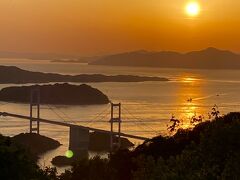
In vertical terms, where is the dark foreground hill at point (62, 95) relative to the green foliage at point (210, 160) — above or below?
above

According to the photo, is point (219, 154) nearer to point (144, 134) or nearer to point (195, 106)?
point (144, 134)

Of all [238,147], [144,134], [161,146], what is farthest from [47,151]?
[238,147]

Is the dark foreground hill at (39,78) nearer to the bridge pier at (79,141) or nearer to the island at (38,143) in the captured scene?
the island at (38,143)

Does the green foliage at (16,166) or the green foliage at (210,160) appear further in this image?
the green foliage at (16,166)

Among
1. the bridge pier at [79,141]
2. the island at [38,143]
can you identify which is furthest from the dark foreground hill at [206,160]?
the island at [38,143]

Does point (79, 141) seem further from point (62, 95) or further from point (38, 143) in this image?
point (62, 95)

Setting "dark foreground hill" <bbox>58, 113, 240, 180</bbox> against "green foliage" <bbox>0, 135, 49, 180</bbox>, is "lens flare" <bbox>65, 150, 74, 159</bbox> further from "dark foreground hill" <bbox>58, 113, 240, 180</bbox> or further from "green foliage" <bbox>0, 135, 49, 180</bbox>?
"dark foreground hill" <bbox>58, 113, 240, 180</bbox>

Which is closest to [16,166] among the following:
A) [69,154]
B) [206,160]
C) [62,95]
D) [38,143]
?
[206,160]

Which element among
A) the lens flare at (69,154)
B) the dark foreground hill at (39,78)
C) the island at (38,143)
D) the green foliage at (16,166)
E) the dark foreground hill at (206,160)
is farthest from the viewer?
the dark foreground hill at (39,78)
